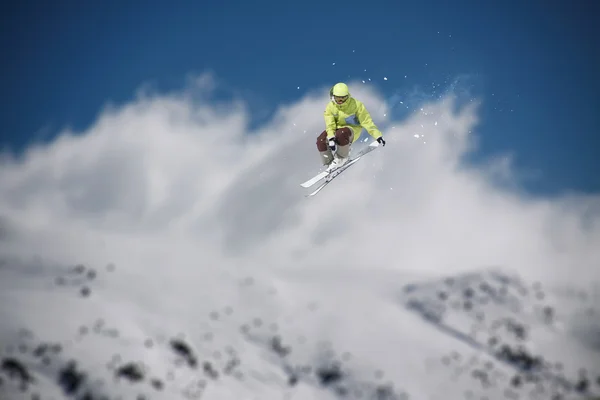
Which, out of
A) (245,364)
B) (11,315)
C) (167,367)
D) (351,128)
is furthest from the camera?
(245,364)

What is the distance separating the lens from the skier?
66.6ft

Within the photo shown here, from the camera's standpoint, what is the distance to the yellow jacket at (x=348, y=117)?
20.3m

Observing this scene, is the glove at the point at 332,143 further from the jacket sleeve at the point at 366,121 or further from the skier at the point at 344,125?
the jacket sleeve at the point at 366,121

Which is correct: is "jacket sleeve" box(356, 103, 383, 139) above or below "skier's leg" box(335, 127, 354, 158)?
above

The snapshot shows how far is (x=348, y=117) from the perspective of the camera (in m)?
20.6

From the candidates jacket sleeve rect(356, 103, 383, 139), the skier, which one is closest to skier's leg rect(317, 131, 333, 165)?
the skier

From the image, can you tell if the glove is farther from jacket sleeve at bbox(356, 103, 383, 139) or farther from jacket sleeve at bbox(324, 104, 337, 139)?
jacket sleeve at bbox(356, 103, 383, 139)

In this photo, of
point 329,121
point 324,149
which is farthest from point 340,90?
point 324,149

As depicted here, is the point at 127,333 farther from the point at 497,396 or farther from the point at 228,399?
the point at 497,396

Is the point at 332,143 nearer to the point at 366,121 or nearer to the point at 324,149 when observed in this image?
the point at 324,149

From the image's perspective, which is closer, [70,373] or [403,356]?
[70,373]

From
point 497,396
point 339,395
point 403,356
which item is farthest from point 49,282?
point 497,396

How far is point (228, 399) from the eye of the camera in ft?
534

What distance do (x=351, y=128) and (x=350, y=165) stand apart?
1714mm
